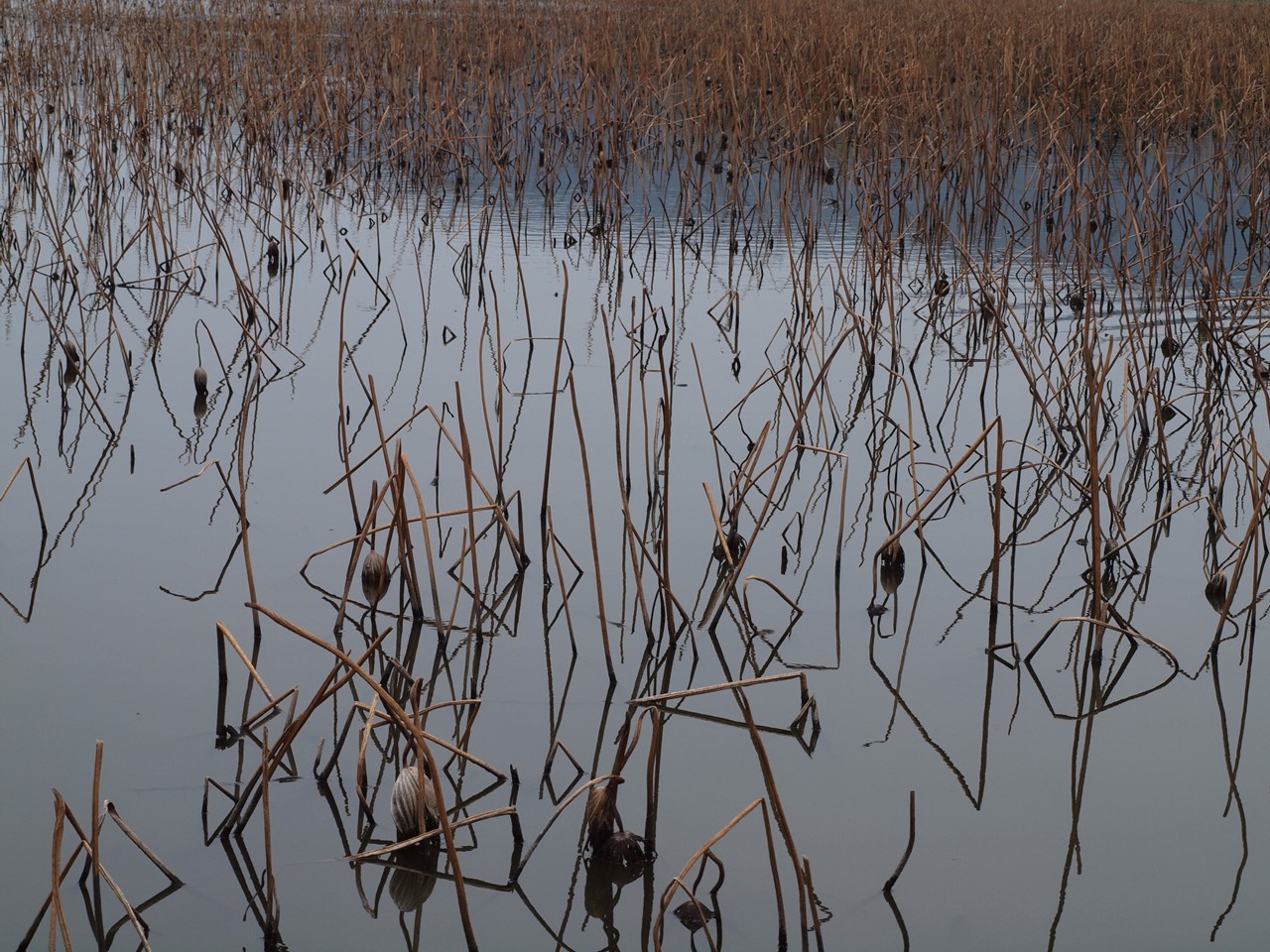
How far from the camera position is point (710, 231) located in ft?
17.0

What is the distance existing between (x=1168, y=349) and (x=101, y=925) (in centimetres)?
278

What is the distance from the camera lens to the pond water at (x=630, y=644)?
1385 mm

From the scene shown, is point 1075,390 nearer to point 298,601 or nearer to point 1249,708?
point 1249,708

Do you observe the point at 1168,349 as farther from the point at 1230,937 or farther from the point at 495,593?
the point at 1230,937

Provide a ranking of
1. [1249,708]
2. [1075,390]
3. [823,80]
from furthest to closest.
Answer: [823,80], [1075,390], [1249,708]

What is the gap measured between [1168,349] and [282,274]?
2496 millimetres

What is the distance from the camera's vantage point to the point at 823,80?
18.7ft

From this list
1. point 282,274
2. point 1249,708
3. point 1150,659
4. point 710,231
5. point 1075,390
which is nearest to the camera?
point 1249,708

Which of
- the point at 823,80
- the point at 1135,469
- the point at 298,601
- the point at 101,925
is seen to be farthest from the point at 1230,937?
the point at 823,80

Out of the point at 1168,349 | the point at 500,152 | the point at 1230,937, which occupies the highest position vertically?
the point at 500,152

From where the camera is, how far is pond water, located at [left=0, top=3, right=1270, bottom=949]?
4.54ft

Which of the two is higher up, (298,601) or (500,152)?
(500,152)

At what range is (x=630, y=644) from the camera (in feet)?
6.40

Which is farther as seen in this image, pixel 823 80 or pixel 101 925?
pixel 823 80
